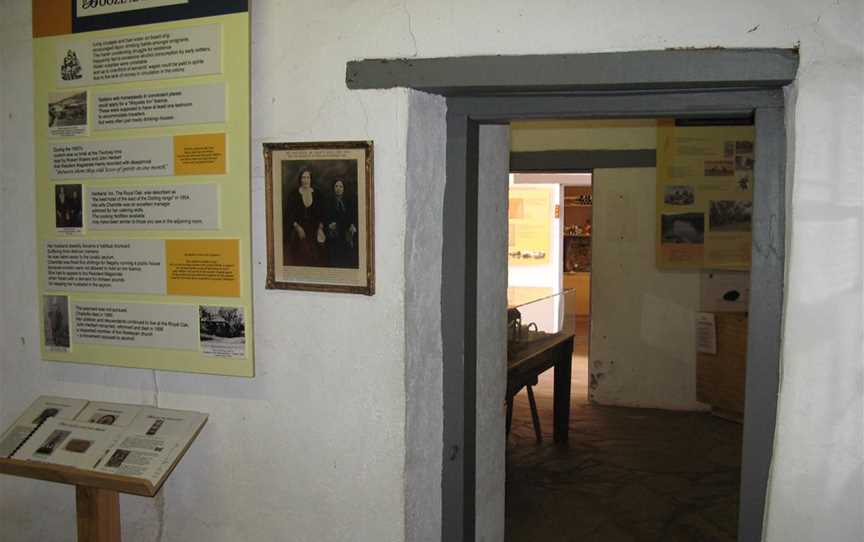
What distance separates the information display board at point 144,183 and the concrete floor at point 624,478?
7.41 ft

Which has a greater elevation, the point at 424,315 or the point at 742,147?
the point at 742,147

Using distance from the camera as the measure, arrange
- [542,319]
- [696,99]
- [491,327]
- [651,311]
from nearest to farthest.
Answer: [696,99], [491,327], [542,319], [651,311]

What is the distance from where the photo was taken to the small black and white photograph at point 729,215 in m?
6.03

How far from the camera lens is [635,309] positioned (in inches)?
250

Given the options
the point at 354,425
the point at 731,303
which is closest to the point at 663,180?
the point at 731,303

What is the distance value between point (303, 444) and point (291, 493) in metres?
0.18

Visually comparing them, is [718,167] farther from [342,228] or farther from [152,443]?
[152,443]

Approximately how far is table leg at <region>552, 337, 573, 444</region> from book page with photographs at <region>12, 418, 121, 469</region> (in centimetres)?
348

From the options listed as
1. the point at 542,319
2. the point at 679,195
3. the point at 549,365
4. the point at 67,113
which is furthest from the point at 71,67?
the point at 679,195

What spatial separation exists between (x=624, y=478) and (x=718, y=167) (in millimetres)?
2709

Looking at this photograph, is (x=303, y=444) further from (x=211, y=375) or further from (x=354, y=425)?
(x=211, y=375)

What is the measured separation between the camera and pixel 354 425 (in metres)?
2.43

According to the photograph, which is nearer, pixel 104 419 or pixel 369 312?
pixel 369 312

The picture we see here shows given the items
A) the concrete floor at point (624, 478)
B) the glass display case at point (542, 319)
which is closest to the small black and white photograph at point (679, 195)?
the glass display case at point (542, 319)
